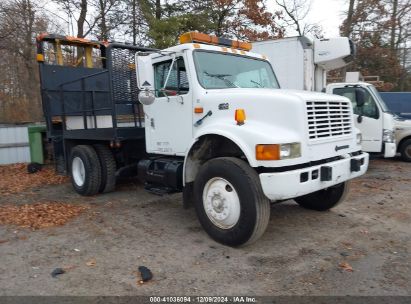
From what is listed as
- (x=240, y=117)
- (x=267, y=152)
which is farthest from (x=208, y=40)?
(x=267, y=152)

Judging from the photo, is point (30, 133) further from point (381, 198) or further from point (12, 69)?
point (12, 69)

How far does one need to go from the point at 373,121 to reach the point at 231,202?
21.4 ft

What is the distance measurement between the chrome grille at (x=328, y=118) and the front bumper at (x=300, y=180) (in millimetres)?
391

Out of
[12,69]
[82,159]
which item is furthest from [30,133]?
[12,69]

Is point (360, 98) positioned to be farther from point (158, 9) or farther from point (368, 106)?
point (158, 9)

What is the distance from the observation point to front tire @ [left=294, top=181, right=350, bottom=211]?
18.8 feet

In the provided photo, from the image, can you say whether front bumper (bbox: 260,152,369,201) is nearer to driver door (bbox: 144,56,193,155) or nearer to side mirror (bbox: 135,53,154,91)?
driver door (bbox: 144,56,193,155)

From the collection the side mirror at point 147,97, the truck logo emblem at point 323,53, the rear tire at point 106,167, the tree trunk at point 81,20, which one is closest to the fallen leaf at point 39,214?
the rear tire at point 106,167

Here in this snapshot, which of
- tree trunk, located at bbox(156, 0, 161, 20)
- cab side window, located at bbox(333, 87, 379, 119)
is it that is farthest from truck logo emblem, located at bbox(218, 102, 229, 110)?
tree trunk, located at bbox(156, 0, 161, 20)

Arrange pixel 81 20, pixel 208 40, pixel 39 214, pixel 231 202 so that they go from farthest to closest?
pixel 81 20 < pixel 39 214 < pixel 208 40 < pixel 231 202

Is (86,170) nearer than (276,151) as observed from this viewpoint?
No

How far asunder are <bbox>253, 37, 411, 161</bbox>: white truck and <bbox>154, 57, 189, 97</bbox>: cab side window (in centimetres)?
458

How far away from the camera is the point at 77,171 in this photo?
7.69 metres

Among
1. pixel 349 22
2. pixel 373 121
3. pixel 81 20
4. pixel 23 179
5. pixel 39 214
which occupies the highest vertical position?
pixel 81 20
